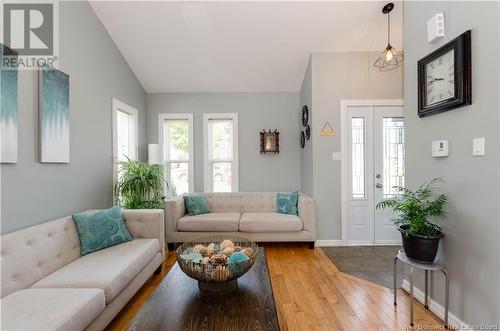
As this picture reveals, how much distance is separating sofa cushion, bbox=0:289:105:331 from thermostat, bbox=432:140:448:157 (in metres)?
2.55

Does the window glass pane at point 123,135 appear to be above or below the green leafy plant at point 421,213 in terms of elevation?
above

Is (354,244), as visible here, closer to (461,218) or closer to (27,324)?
(461,218)

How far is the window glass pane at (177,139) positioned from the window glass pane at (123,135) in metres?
0.73

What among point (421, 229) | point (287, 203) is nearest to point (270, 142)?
point (287, 203)

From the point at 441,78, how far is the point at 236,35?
8.14ft

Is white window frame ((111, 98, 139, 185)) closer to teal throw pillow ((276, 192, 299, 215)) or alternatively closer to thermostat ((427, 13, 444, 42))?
teal throw pillow ((276, 192, 299, 215))

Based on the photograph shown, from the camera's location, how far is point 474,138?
1.58m

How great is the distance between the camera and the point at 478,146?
1549mm

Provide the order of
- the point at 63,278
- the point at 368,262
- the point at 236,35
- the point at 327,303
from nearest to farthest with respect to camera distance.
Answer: the point at 63,278, the point at 327,303, the point at 368,262, the point at 236,35

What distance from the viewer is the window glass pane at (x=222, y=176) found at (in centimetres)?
455

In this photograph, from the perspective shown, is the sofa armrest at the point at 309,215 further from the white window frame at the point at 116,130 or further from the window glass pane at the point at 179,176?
the white window frame at the point at 116,130

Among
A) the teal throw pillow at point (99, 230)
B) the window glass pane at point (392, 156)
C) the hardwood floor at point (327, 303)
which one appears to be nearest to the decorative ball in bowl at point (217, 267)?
the hardwood floor at point (327, 303)

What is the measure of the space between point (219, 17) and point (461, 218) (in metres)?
3.21

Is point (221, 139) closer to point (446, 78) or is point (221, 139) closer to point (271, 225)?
point (271, 225)
